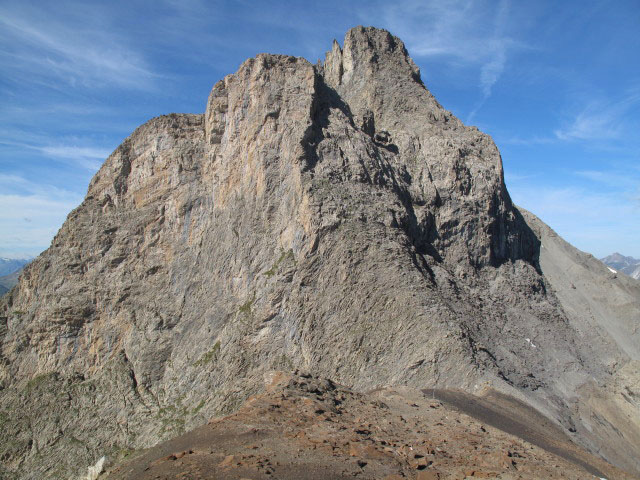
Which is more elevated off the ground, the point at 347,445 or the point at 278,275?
the point at 278,275

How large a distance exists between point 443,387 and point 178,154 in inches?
1402

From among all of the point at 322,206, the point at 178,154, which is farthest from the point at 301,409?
the point at 178,154

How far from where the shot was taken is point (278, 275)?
125 ft

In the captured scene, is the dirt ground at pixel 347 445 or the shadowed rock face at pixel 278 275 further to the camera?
the shadowed rock face at pixel 278 275

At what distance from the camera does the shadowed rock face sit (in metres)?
34.7

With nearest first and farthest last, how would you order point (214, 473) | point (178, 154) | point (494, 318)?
point (214, 473) → point (494, 318) → point (178, 154)

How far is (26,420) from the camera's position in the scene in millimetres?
46656

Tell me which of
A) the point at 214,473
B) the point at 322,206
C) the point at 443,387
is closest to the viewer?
the point at 214,473

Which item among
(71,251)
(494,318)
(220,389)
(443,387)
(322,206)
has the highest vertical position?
(322,206)

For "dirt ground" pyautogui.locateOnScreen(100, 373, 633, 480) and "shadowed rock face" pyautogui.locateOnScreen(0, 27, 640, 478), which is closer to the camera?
"dirt ground" pyautogui.locateOnScreen(100, 373, 633, 480)

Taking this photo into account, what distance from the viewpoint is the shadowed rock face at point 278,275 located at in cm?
3469

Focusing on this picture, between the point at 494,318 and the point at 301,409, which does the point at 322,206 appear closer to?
the point at 494,318

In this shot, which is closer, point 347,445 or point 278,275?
point 347,445

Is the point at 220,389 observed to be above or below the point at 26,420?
above
